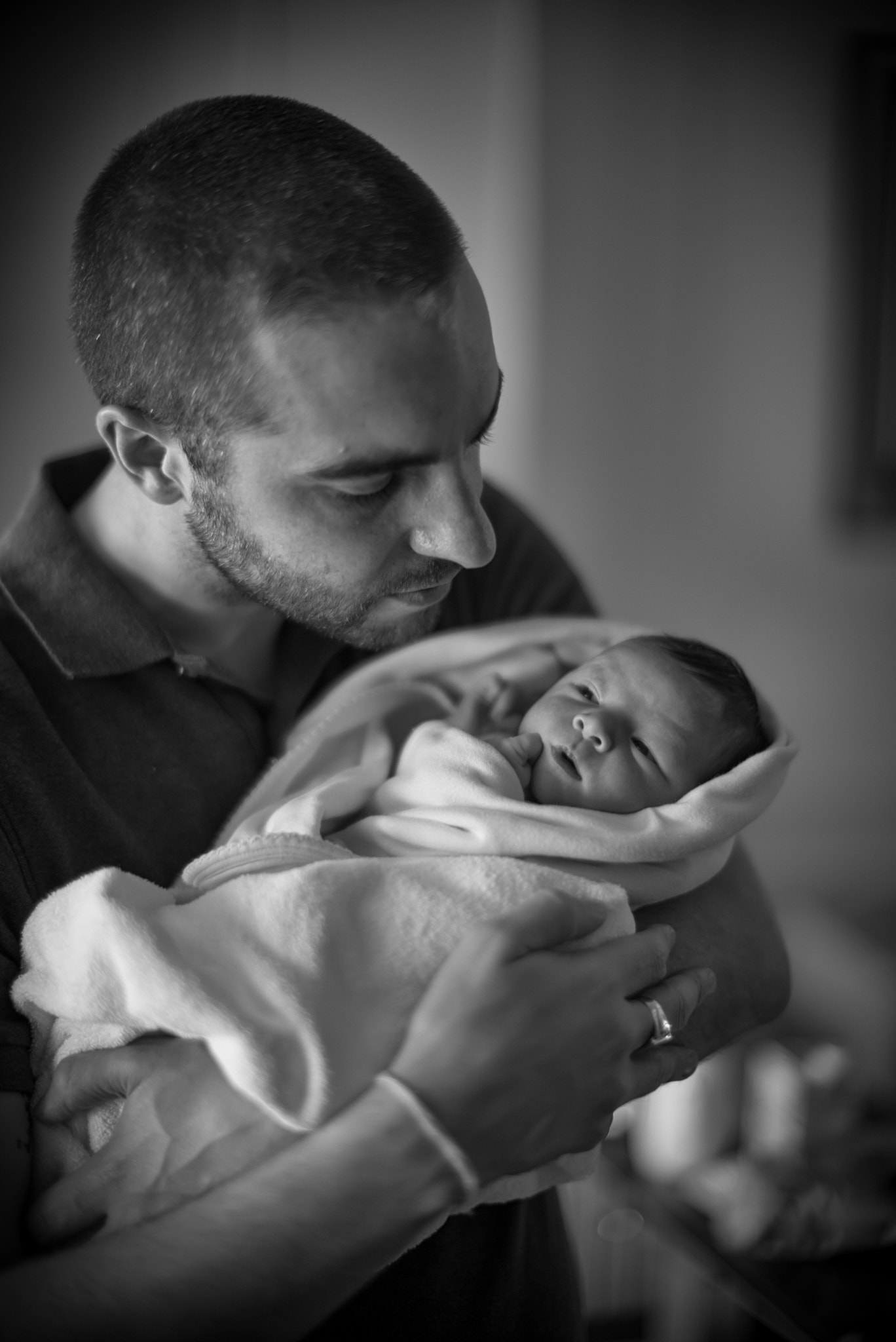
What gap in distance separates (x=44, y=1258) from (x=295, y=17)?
215 centimetres

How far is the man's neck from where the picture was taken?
1.13 meters

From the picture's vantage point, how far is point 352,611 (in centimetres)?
109

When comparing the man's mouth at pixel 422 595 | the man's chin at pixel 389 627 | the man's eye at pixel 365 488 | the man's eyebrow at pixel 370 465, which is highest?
the man's eyebrow at pixel 370 465

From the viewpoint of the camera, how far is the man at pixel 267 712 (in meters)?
0.79

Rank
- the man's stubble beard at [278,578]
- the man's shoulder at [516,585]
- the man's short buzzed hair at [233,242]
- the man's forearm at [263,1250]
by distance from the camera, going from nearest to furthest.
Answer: the man's forearm at [263,1250], the man's short buzzed hair at [233,242], the man's stubble beard at [278,578], the man's shoulder at [516,585]

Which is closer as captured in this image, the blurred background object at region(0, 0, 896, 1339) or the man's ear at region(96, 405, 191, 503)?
the man's ear at region(96, 405, 191, 503)

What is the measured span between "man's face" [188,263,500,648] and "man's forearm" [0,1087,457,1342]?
47 cm

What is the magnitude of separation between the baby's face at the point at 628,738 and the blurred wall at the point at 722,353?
1.49 m

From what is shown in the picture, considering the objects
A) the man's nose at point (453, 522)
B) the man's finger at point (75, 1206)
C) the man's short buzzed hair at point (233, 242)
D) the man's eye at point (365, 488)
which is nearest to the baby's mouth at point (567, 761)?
the man's nose at point (453, 522)

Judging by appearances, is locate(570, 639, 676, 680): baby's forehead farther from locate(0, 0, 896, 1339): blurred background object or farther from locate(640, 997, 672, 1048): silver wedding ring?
locate(0, 0, 896, 1339): blurred background object

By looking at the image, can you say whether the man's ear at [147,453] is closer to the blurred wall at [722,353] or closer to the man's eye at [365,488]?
the man's eye at [365,488]

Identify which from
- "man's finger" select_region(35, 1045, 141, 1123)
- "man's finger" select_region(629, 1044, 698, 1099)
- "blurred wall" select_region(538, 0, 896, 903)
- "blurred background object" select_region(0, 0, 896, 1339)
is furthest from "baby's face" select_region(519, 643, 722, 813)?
"blurred wall" select_region(538, 0, 896, 903)

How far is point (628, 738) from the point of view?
112 cm

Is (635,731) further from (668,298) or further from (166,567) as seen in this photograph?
(668,298)
